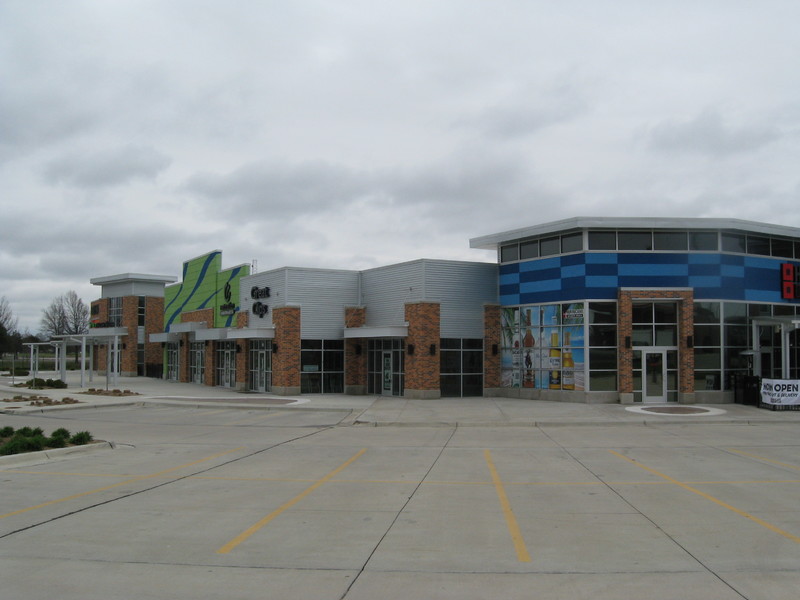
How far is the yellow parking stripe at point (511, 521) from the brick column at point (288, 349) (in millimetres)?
20220

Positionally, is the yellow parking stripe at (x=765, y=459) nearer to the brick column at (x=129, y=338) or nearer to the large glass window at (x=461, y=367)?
the large glass window at (x=461, y=367)

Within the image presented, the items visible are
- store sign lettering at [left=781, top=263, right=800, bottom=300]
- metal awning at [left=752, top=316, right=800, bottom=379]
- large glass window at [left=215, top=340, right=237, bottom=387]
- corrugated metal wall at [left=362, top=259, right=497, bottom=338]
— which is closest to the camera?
metal awning at [left=752, top=316, right=800, bottom=379]

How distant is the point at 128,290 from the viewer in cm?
6103

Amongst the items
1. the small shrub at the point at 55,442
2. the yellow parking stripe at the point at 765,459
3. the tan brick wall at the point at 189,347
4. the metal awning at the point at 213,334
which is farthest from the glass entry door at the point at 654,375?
the tan brick wall at the point at 189,347

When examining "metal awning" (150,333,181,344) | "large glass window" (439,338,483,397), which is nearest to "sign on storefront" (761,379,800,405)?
"large glass window" (439,338,483,397)

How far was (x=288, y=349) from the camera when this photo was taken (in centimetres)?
3253

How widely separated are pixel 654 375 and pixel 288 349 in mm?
16368

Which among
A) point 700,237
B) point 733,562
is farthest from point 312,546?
point 700,237

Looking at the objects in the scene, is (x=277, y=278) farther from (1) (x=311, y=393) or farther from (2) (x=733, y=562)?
(2) (x=733, y=562)

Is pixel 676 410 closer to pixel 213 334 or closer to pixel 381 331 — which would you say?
pixel 381 331

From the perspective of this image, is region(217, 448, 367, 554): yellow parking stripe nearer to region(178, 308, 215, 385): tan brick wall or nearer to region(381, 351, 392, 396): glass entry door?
region(381, 351, 392, 396): glass entry door

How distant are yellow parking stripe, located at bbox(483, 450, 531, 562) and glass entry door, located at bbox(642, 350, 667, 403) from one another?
52.1ft

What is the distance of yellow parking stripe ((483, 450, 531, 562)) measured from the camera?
25.0 feet

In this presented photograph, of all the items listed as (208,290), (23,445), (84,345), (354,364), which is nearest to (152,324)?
(84,345)
